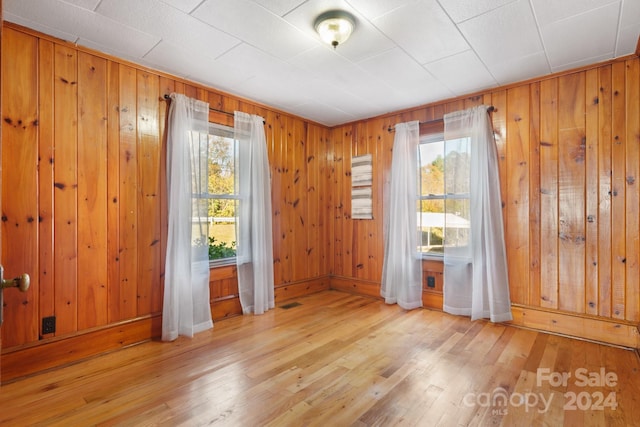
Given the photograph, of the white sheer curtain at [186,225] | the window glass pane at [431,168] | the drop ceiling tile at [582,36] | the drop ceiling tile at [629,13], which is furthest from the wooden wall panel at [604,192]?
the white sheer curtain at [186,225]

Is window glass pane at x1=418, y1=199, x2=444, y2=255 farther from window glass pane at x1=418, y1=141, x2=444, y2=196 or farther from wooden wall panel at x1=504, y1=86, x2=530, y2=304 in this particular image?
wooden wall panel at x1=504, y1=86, x2=530, y2=304

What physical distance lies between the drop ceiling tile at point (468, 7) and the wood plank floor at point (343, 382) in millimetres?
2416

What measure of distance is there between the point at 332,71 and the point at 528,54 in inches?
62.4

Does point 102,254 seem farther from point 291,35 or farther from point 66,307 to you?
point 291,35

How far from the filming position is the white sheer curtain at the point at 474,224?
3.29m

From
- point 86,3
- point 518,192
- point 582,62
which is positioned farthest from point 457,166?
point 86,3

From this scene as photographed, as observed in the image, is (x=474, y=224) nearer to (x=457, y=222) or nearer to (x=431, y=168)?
(x=457, y=222)

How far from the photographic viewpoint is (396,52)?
265 cm

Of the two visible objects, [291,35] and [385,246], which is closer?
[291,35]

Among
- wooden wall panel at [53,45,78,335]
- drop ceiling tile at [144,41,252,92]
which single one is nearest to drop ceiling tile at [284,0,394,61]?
drop ceiling tile at [144,41,252,92]

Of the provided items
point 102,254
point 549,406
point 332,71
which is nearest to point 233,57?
point 332,71

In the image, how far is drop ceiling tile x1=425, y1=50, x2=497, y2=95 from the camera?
2783mm

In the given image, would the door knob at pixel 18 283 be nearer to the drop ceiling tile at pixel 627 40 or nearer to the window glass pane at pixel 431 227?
the window glass pane at pixel 431 227

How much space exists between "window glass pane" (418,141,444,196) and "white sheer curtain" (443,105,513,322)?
17 centimetres
